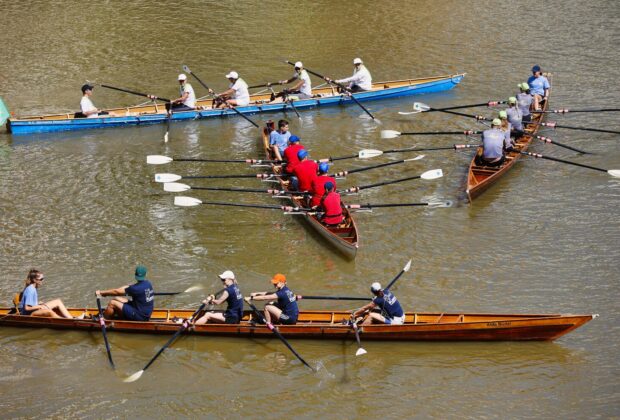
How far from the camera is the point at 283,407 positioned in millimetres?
13672

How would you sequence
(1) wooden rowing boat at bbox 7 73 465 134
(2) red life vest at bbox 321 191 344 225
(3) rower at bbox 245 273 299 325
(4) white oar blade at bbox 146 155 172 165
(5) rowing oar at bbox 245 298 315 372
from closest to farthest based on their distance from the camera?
(5) rowing oar at bbox 245 298 315 372, (3) rower at bbox 245 273 299 325, (2) red life vest at bbox 321 191 344 225, (4) white oar blade at bbox 146 155 172 165, (1) wooden rowing boat at bbox 7 73 465 134

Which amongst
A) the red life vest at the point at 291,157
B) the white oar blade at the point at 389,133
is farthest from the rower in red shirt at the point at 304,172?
the white oar blade at the point at 389,133

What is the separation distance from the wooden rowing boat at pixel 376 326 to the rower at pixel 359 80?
11645 millimetres

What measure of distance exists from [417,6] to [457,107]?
11166 mm

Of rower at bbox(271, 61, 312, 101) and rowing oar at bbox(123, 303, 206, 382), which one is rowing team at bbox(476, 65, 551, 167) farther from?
rowing oar at bbox(123, 303, 206, 382)

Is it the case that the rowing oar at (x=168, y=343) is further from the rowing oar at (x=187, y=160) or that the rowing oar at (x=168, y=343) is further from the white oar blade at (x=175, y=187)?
the rowing oar at (x=187, y=160)

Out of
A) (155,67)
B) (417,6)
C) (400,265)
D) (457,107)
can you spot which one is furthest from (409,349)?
(417,6)

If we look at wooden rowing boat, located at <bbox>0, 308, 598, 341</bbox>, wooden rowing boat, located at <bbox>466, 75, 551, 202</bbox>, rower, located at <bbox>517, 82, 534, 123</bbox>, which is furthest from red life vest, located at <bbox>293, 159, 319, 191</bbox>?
rower, located at <bbox>517, 82, 534, 123</bbox>

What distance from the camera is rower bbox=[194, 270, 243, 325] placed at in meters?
14.9

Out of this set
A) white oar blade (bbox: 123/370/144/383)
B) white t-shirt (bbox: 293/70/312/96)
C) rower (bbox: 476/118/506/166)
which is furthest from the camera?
white t-shirt (bbox: 293/70/312/96)

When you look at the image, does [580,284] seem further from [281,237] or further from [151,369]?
[151,369]

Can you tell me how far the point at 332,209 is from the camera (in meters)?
18.0

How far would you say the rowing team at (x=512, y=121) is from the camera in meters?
20.6

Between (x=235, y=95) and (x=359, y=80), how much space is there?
142 inches
